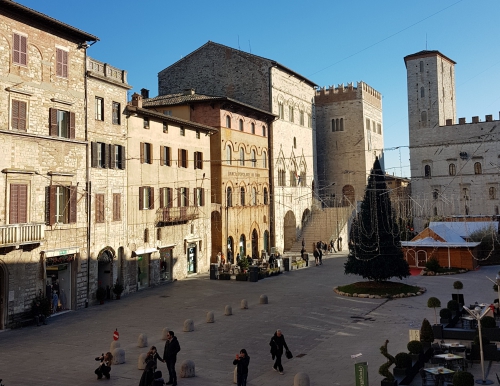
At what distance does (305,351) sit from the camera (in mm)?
16328

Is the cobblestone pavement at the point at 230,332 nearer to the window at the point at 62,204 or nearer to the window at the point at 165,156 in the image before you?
the window at the point at 62,204

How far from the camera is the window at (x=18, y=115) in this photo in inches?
868

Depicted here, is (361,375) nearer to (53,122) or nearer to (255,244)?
(53,122)

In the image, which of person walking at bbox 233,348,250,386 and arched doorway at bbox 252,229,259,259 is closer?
person walking at bbox 233,348,250,386

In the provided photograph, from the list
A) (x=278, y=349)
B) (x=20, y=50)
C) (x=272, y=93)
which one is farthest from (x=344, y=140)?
(x=278, y=349)

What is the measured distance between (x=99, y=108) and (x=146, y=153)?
4.69 metres

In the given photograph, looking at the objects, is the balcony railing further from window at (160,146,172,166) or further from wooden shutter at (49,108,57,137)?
window at (160,146,172,166)

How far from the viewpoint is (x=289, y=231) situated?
169ft

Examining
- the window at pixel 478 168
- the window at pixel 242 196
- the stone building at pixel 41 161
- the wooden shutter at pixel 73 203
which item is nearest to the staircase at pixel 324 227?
the window at pixel 242 196

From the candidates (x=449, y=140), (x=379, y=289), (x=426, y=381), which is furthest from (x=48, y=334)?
(x=449, y=140)

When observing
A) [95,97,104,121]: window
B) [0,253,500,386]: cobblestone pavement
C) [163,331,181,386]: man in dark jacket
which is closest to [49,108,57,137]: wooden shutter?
[95,97,104,121]: window

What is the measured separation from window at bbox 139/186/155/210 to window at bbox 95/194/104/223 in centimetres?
344

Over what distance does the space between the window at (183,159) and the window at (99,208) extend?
854 centimetres

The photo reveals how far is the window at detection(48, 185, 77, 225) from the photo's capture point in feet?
77.9
